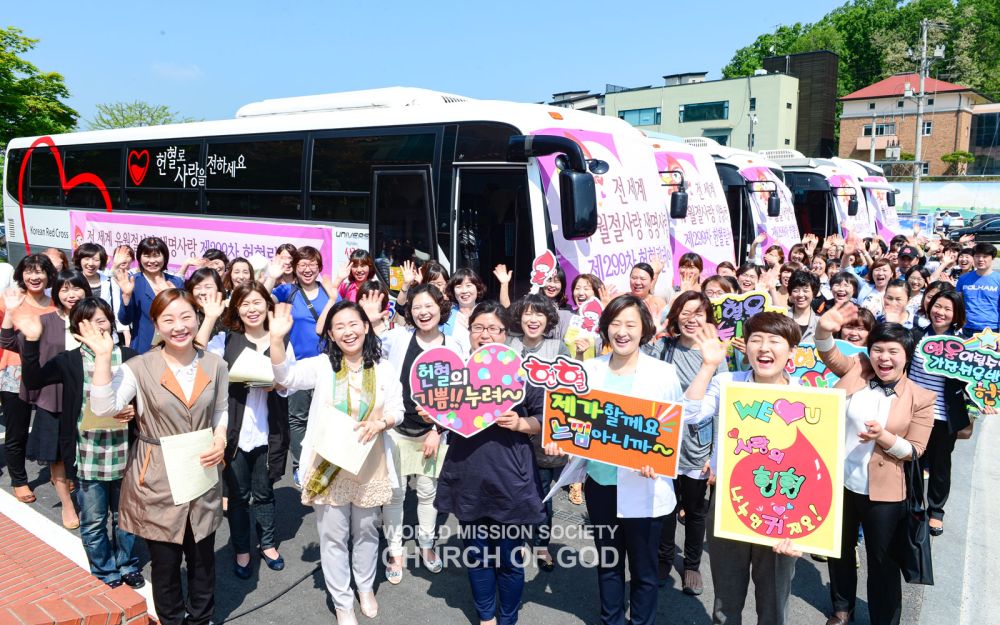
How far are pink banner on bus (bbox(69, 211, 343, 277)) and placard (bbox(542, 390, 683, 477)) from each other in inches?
224

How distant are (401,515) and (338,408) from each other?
1.13 m

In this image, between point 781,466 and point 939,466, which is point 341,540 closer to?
point 781,466

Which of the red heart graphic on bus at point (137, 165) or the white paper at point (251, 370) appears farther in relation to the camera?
the red heart graphic on bus at point (137, 165)

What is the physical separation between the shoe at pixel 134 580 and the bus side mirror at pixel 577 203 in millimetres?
4588

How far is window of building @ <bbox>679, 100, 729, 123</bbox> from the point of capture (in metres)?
47.2

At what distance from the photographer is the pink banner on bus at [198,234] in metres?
9.03

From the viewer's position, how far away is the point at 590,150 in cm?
791

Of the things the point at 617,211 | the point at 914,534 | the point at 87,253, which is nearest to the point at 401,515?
the point at 914,534

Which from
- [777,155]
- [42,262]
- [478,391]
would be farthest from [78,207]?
[777,155]

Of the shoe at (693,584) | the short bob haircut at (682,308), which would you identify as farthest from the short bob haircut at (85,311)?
the shoe at (693,584)

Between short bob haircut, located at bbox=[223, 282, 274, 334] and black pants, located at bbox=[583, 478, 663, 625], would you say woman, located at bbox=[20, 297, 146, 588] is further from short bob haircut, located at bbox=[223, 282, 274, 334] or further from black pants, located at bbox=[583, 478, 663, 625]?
black pants, located at bbox=[583, 478, 663, 625]

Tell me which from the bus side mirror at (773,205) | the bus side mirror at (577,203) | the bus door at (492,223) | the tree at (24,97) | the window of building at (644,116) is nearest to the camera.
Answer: the bus side mirror at (577,203)

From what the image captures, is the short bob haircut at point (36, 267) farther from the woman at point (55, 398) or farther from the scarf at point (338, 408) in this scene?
the scarf at point (338, 408)

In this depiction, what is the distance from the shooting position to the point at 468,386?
3781mm
